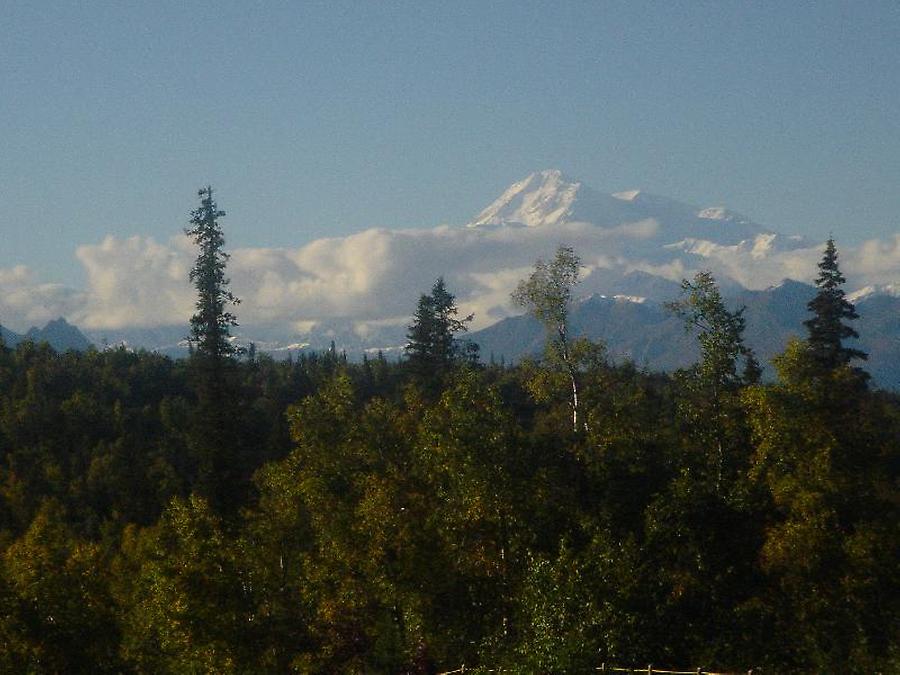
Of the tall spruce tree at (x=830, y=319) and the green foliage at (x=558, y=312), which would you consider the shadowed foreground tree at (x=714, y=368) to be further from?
the tall spruce tree at (x=830, y=319)

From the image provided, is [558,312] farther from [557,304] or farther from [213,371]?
[213,371]

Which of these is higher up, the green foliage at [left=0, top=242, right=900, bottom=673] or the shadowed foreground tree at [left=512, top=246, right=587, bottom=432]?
the shadowed foreground tree at [left=512, top=246, right=587, bottom=432]

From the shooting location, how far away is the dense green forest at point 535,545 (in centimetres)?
3750

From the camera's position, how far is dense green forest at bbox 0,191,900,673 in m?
37.5

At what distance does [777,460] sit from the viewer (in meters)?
43.6

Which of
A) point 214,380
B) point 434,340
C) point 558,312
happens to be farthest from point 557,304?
point 434,340

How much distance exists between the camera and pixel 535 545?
4388 centimetres

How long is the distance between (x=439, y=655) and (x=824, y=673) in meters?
13.9

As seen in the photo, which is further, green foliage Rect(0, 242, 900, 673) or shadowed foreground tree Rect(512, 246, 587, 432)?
shadowed foreground tree Rect(512, 246, 587, 432)

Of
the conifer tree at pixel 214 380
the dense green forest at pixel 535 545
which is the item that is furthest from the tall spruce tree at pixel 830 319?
the conifer tree at pixel 214 380

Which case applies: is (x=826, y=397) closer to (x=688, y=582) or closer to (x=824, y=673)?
(x=688, y=582)

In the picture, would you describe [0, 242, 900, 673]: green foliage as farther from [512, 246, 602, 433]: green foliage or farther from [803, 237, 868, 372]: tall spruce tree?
[803, 237, 868, 372]: tall spruce tree

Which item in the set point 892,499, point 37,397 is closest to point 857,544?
point 892,499

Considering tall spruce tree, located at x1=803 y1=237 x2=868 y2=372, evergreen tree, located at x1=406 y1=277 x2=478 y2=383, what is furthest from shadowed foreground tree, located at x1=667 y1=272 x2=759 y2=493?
evergreen tree, located at x1=406 y1=277 x2=478 y2=383
